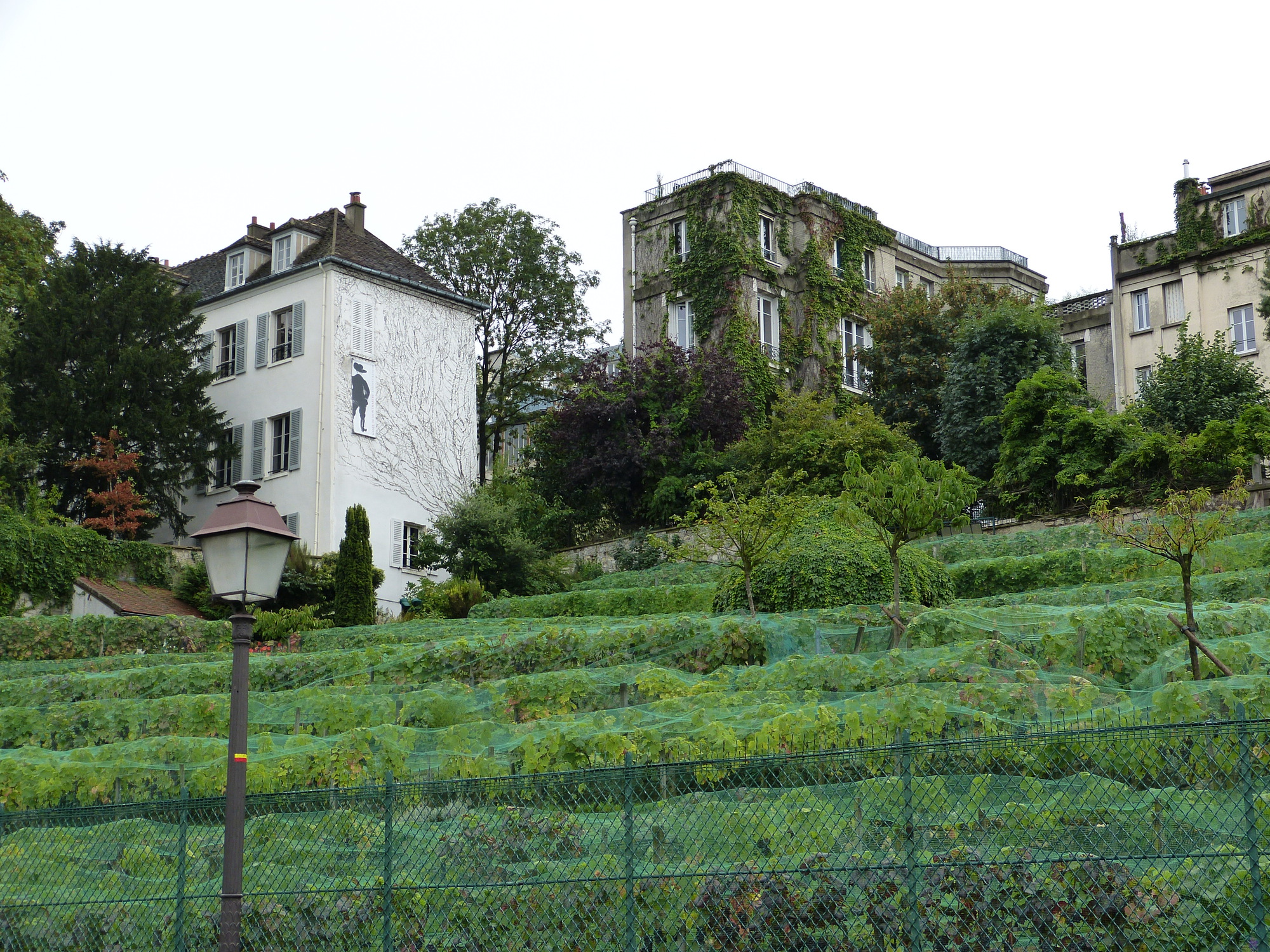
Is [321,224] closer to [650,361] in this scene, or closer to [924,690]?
[650,361]

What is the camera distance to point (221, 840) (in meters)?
9.78

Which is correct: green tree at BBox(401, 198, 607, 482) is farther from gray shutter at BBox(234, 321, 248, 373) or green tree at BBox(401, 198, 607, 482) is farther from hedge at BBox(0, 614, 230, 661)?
hedge at BBox(0, 614, 230, 661)

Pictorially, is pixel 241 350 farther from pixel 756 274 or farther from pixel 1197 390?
pixel 1197 390

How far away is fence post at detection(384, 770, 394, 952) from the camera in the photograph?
340 inches

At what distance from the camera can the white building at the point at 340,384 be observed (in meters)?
36.9

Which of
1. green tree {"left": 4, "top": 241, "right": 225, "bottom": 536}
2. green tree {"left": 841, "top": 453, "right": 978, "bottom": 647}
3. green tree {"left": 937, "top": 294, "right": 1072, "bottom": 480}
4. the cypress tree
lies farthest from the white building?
green tree {"left": 841, "top": 453, "right": 978, "bottom": 647}

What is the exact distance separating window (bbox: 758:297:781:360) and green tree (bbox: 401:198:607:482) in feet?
22.8

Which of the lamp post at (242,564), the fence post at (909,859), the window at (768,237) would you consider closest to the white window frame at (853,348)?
the window at (768,237)

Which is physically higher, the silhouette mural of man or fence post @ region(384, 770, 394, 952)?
the silhouette mural of man

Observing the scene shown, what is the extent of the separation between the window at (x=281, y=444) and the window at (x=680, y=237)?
42.0 feet

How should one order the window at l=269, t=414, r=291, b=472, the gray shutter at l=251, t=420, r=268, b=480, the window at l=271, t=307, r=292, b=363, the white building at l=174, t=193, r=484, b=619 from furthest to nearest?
the window at l=271, t=307, r=292, b=363
the gray shutter at l=251, t=420, r=268, b=480
the window at l=269, t=414, r=291, b=472
the white building at l=174, t=193, r=484, b=619

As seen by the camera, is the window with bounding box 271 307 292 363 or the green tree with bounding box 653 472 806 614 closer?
the green tree with bounding box 653 472 806 614

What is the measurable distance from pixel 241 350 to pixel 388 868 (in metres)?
32.7

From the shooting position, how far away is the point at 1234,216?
4019 centimetres
